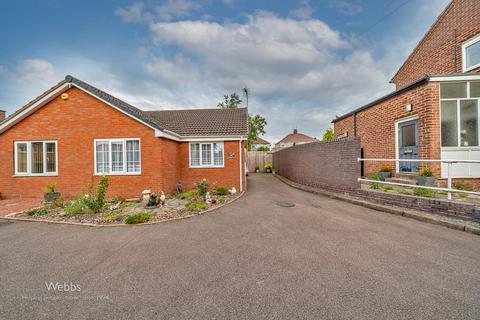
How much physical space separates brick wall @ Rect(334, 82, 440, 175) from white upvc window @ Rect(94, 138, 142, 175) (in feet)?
39.3

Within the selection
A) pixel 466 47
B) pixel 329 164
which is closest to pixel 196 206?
pixel 329 164

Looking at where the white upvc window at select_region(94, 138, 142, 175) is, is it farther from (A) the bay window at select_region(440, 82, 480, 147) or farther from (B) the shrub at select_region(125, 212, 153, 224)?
(A) the bay window at select_region(440, 82, 480, 147)

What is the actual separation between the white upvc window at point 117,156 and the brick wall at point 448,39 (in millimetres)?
16932

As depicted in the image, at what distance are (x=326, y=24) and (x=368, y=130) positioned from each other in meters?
7.42

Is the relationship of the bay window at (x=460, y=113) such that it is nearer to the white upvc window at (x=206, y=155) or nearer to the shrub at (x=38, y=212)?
the white upvc window at (x=206, y=155)

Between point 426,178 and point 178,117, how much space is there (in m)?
14.0

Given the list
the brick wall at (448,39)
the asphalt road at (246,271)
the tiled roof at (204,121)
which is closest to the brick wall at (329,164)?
the asphalt road at (246,271)

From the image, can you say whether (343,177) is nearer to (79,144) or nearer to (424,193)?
(424,193)

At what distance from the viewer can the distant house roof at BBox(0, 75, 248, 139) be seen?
876 centimetres

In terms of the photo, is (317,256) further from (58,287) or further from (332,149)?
(332,149)

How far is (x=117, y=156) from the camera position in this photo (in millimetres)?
8953

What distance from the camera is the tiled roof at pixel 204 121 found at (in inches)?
436

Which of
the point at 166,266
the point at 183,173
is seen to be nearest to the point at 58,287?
the point at 166,266

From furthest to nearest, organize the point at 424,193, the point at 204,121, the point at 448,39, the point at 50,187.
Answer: the point at 204,121 < the point at 448,39 < the point at 50,187 < the point at 424,193
